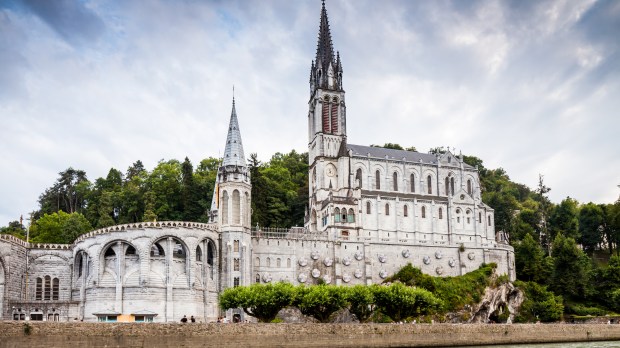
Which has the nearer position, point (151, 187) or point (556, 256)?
point (556, 256)

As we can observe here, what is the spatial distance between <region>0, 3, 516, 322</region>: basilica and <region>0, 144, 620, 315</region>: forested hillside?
624 centimetres

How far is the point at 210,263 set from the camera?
61156 millimetres

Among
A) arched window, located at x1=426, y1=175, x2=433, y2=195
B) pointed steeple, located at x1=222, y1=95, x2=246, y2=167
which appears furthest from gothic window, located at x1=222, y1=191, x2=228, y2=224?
arched window, located at x1=426, y1=175, x2=433, y2=195

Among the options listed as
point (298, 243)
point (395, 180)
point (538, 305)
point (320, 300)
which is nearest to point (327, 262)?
point (298, 243)

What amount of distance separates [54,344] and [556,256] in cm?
5901

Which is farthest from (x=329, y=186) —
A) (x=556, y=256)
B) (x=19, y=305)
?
(x=19, y=305)

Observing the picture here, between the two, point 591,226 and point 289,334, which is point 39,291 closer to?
point 289,334

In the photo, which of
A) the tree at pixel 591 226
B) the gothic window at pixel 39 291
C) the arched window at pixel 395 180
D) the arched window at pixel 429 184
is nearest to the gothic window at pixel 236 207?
the gothic window at pixel 39 291

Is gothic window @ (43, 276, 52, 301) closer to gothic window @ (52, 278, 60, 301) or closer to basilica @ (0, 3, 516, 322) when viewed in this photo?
basilica @ (0, 3, 516, 322)

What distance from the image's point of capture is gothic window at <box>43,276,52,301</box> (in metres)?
59.7

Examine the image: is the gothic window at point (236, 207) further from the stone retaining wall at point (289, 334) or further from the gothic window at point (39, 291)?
the stone retaining wall at point (289, 334)

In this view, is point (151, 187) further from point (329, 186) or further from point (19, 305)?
point (19, 305)

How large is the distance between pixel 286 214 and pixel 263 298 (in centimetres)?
4108

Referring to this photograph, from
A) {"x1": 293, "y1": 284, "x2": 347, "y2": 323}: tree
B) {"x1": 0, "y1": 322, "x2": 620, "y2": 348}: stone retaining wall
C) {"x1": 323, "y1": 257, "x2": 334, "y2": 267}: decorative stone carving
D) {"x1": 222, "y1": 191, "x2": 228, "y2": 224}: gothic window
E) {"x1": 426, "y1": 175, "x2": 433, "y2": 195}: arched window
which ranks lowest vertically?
{"x1": 0, "y1": 322, "x2": 620, "y2": 348}: stone retaining wall
